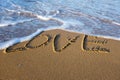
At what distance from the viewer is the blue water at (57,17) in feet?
21.7

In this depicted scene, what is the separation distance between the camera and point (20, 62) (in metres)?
4.91

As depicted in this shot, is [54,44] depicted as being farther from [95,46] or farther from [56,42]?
[95,46]

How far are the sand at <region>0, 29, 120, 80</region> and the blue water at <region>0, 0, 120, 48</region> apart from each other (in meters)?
0.46

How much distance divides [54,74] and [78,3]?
5978 millimetres

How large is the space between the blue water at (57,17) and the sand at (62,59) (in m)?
0.46

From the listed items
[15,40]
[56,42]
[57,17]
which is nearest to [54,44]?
[56,42]

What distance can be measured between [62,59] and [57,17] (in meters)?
3.31

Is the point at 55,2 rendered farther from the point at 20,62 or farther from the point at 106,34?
the point at 20,62

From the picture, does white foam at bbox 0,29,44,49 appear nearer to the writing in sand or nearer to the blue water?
the blue water

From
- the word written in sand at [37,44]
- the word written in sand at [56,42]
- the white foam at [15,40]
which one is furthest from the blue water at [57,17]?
the word written in sand at [56,42]

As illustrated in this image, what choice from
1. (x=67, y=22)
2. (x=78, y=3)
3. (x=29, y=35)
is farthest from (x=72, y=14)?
(x=29, y=35)

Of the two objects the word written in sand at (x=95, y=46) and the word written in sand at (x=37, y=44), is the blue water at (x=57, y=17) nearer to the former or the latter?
the word written in sand at (x=37, y=44)

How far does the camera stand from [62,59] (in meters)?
5.08

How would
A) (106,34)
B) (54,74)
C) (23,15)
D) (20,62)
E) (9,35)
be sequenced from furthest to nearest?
1. (23,15)
2. (106,34)
3. (9,35)
4. (20,62)
5. (54,74)
